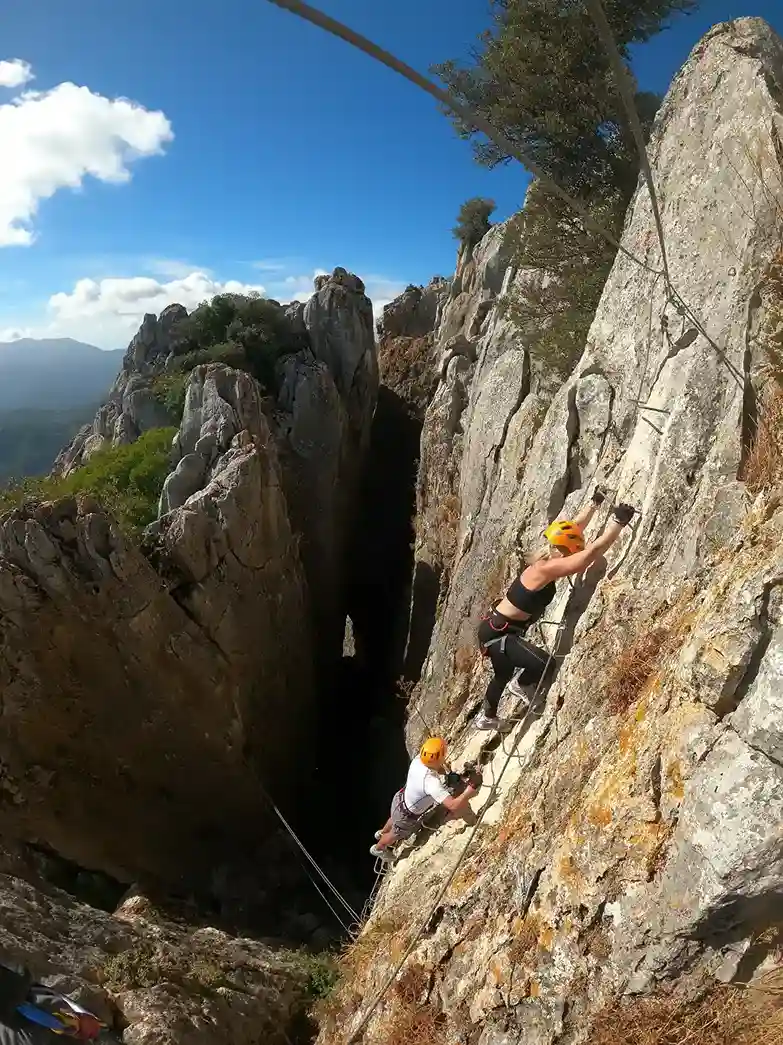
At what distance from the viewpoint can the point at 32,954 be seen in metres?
6.93

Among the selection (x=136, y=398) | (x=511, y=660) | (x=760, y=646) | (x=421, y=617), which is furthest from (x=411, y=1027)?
(x=136, y=398)

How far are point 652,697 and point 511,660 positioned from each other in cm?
316

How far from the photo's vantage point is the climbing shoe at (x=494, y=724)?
8555 millimetres

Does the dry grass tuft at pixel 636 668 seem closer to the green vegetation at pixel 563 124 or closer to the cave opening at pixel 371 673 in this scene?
the green vegetation at pixel 563 124

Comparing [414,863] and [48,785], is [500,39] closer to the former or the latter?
[414,863]

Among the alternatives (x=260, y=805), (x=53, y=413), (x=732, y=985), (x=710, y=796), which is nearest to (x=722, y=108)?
(x=710, y=796)

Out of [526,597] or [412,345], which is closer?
[526,597]

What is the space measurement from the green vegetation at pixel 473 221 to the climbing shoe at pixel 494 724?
21.9m

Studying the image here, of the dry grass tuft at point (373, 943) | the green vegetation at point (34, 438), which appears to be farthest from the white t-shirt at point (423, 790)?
the green vegetation at point (34, 438)

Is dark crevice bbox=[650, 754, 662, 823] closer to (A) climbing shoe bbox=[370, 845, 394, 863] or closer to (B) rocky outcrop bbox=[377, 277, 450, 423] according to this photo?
(A) climbing shoe bbox=[370, 845, 394, 863]

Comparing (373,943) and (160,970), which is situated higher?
(160,970)

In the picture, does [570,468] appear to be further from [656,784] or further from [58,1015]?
[58,1015]

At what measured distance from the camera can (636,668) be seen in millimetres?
5711

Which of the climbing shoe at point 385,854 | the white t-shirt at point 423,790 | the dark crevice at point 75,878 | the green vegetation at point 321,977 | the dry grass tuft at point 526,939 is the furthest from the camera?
the dark crevice at point 75,878
